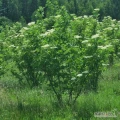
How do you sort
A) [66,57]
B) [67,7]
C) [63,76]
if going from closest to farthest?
1. [66,57]
2. [63,76]
3. [67,7]

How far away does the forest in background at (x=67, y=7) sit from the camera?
4469 cm

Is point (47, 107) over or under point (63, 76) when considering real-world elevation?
under

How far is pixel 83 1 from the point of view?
48.0 m

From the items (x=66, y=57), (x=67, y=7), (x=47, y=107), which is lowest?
(x=67, y=7)

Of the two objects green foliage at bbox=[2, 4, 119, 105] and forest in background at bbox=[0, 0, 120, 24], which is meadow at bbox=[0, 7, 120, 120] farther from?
forest in background at bbox=[0, 0, 120, 24]

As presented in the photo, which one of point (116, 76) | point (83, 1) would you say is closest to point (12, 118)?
point (116, 76)

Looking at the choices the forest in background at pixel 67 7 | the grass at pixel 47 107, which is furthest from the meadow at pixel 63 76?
the forest in background at pixel 67 7

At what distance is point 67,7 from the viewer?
44469 mm

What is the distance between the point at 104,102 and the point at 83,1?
42.8 meters

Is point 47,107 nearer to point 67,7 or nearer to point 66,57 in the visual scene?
point 66,57

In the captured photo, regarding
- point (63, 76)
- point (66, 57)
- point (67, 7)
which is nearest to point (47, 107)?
point (63, 76)

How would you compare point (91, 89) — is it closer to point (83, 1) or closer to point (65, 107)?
point (65, 107)

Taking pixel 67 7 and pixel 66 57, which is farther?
pixel 67 7

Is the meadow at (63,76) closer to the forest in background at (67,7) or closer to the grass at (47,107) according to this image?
the grass at (47,107)
